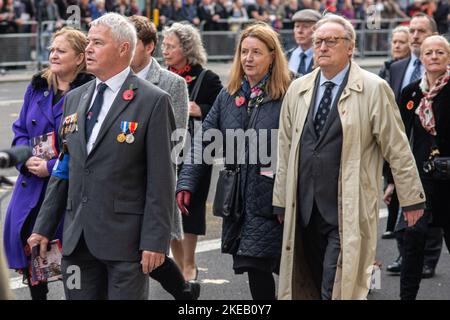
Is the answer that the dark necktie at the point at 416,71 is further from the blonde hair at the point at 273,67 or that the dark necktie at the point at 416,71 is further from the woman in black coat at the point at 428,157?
the blonde hair at the point at 273,67

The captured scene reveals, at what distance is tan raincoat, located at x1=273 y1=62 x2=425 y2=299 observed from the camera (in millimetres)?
5887

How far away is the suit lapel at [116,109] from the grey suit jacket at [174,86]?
1.75 meters

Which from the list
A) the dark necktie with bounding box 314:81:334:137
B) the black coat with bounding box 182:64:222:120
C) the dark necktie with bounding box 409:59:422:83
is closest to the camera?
the dark necktie with bounding box 314:81:334:137

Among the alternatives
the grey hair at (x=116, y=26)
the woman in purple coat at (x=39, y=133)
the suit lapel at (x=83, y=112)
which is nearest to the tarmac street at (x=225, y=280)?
the woman in purple coat at (x=39, y=133)

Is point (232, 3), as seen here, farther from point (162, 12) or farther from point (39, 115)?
point (39, 115)

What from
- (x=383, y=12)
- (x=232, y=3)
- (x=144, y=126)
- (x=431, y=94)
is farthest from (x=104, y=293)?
(x=383, y=12)

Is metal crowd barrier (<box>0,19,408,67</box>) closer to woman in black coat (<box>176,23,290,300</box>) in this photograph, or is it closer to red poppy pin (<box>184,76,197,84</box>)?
red poppy pin (<box>184,76,197,84</box>)

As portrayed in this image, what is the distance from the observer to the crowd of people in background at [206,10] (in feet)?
78.6

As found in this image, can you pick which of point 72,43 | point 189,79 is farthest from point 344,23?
point 189,79

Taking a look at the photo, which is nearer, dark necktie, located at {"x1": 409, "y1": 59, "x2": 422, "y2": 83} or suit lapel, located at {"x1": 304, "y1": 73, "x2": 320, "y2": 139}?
suit lapel, located at {"x1": 304, "y1": 73, "x2": 320, "y2": 139}

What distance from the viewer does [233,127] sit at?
21.4 ft

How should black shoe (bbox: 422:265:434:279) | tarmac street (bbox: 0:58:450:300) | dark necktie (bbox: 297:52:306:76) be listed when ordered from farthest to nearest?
dark necktie (bbox: 297:52:306:76)
black shoe (bbox: 422:265:434:279)
tarmac street (bbox: 0:58:450:300)

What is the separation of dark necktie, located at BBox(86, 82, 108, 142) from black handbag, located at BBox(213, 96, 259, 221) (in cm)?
118

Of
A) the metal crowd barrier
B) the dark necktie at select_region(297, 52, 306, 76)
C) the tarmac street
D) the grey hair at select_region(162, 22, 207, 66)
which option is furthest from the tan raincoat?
the metal crowd barrier
